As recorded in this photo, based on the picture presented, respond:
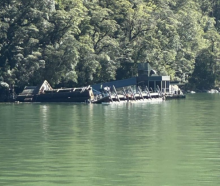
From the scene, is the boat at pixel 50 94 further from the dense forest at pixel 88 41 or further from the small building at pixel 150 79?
the small building at pixel 150 79

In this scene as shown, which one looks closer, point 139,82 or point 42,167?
point 42,167

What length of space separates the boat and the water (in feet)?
141

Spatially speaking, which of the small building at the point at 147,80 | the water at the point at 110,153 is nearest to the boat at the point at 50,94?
the small building at the point at 147,80

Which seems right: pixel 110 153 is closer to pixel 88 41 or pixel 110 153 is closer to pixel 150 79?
pixel 88 41

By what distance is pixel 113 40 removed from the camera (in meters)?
124

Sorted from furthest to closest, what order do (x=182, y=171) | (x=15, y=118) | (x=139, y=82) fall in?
(x=139, y=82) → (x=15, y=118) → (x=182, y=171)

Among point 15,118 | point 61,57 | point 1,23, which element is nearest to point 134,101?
point 61,57

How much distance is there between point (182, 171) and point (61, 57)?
78.5 metres

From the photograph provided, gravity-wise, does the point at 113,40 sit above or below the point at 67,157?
above

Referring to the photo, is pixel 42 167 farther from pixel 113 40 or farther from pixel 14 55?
pixel 113 40

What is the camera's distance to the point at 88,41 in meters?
118

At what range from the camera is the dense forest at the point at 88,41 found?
356 ft

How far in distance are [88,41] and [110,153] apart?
3237 inches

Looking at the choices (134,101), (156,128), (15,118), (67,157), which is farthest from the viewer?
(134,101)
